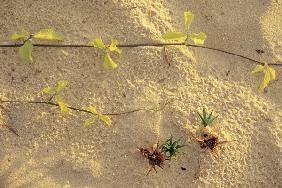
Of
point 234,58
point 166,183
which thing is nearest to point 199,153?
point 166,183

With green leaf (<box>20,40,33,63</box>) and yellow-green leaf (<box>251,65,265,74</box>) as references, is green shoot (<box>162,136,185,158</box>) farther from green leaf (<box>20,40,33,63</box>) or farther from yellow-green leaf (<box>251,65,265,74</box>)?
green leaf (<box>20,40,33,63</box>)

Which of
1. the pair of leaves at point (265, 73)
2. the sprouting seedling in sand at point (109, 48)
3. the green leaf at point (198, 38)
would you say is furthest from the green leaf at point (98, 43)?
the pair of leaves at point (265, 73)

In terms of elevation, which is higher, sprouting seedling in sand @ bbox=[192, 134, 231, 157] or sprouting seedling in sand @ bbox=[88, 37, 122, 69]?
sprouting seedling in sand @ bbox=[88, 37, 122, 69]

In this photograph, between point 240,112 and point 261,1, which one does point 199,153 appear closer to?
point 240,112

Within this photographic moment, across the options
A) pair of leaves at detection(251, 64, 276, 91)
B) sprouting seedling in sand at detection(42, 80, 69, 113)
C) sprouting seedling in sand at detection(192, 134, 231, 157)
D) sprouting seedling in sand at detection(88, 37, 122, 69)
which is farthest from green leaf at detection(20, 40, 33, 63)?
pair of leaves at detection(251, 64, 276, 91)

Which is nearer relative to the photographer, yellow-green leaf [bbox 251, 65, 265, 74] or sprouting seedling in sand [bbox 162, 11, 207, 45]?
sprouting seedling in sand [bbox 162, 11, 207, 45]

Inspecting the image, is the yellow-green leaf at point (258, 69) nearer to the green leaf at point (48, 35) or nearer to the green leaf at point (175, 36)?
the green leaf at point (175, 36)
